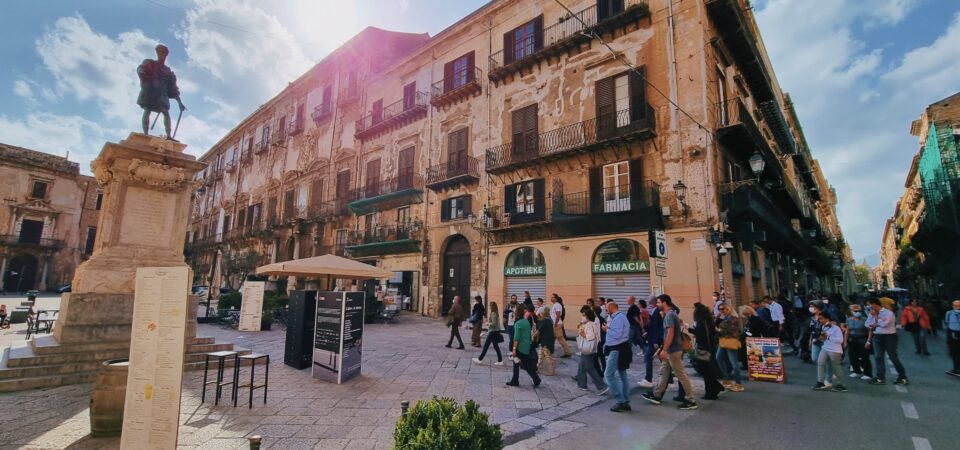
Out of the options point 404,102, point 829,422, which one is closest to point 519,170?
point 404,102

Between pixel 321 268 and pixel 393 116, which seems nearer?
pixel 321 268

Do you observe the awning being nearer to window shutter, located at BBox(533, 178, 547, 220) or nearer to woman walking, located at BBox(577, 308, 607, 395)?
woman walking, located at BBox(577, 308, 607, 395)

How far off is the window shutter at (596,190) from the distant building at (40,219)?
155 feet

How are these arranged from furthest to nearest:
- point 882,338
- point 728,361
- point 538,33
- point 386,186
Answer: point 386,186 < point 538,33 < point 882,338 < point 728,361

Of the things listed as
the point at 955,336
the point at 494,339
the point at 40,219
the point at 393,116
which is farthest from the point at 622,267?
the point at 40,219

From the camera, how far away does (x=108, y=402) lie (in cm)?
426

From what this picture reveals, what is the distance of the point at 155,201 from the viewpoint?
7.92m

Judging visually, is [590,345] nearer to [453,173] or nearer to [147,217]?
[147,217]

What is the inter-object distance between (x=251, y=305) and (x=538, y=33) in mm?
16298

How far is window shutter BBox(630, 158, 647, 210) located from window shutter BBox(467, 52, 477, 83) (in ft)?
32.6

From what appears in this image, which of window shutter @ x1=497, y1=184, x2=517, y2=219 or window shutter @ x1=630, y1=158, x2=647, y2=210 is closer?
window shutter @ x1=630, y1=158, x2=647, y2=210

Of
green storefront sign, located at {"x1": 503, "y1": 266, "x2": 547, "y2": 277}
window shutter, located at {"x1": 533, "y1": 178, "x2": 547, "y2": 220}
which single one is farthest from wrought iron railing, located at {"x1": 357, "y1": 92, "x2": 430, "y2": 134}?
green storefront sign, located at {"x1": 503, "y1": 266, "x2": 547, "y2": 277}

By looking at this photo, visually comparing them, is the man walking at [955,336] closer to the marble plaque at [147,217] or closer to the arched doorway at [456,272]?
the arched doorway at [456,272]

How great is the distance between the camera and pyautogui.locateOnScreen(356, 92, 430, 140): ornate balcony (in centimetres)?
2366
